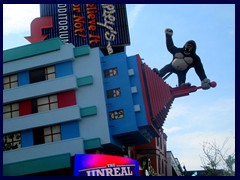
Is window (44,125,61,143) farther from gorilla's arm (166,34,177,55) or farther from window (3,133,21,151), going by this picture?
gorilla's arm (166,34,177,55)

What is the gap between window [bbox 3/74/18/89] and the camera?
32156 millimetres

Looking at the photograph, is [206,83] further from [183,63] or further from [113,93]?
[113,93]

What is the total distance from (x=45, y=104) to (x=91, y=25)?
44.2 feet

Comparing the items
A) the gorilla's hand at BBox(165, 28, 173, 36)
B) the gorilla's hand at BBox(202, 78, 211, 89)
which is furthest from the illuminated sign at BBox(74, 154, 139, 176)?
the gorilla's hand at BBox(165, 28, 173, 36)

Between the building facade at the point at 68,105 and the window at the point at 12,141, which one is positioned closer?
the building facade at the point at 68,105

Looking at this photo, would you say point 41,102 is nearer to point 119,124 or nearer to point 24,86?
point 24,86

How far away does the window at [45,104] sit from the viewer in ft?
101

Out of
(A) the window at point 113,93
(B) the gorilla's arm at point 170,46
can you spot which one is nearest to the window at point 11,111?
(A) the window at point 113,93

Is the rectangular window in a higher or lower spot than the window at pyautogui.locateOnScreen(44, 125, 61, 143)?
higher

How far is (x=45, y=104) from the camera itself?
31.1 meters

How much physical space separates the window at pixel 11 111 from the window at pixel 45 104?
5.05 ft

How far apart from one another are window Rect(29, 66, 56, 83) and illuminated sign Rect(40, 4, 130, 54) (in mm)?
9952

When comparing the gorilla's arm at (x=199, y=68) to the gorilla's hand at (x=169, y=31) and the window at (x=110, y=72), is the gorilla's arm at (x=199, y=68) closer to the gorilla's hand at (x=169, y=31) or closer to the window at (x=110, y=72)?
the gorilla's hand at (x=169, y=31)

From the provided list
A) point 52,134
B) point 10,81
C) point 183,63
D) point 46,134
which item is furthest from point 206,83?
point 10,81
